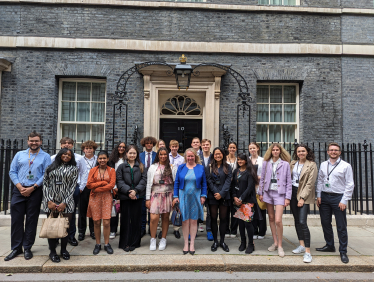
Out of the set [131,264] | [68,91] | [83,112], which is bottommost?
[131,264]

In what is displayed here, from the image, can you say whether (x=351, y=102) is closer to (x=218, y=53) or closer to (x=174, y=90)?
(x=218, y=53)

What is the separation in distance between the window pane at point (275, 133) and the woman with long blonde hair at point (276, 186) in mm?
3966

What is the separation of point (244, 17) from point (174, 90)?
2.98 m

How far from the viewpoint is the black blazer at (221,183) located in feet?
16.2

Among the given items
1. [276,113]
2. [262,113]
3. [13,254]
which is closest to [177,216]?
[13,254]

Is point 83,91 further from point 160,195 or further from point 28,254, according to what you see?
point 28,254

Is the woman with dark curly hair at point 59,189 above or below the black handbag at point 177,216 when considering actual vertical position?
above

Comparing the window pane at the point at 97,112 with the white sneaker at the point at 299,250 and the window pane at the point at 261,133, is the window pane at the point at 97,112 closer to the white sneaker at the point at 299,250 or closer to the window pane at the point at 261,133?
the window pane at the point at 261,133

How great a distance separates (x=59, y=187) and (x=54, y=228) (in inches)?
23.7

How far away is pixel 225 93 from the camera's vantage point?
8531 millimetres

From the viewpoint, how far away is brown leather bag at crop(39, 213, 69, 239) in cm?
427

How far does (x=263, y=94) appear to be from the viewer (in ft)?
29.3

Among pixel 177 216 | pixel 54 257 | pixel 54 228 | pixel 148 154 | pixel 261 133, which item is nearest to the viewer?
pixel 54 228

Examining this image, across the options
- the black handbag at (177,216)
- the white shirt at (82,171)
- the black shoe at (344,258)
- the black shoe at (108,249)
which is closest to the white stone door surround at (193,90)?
the white shirt at (82,171)
